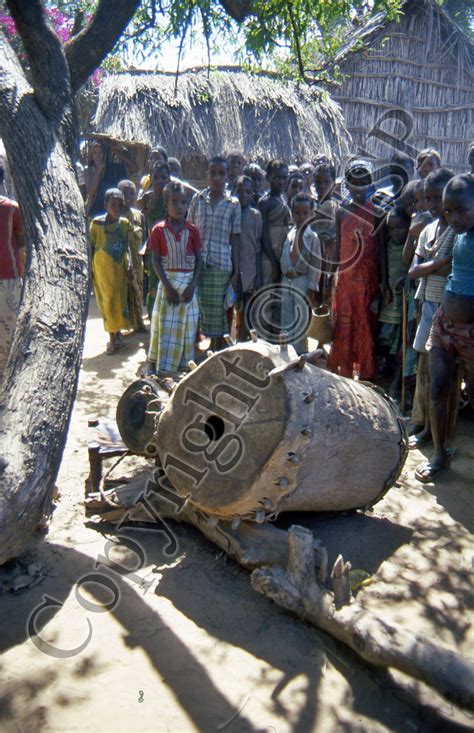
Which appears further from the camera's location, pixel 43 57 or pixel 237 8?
pixel 237 8

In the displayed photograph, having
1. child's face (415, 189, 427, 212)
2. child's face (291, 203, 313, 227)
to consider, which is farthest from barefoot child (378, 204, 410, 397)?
child's face (291, 203, 313, 227)

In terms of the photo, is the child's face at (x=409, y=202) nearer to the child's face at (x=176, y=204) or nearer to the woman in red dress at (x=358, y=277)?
the woman in red dress at (x=358, y=277)

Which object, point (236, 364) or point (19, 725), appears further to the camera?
point (236, 364)

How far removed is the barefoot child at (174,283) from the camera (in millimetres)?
5262

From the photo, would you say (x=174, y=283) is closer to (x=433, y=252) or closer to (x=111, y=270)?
(x=111, y=270)

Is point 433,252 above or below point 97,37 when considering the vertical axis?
below

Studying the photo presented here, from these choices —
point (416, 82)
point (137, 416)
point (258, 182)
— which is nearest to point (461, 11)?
point (416, 82)

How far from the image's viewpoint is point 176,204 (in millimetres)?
5180

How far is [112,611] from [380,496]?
1648 mm

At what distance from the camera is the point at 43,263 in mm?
3547

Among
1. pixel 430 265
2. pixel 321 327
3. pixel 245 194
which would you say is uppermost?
pixel 245 194

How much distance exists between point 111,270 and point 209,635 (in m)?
5.20

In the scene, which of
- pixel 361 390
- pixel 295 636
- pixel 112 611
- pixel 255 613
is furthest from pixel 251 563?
pixel 361 390

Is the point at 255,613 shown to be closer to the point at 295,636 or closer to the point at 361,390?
the point at 295,636
